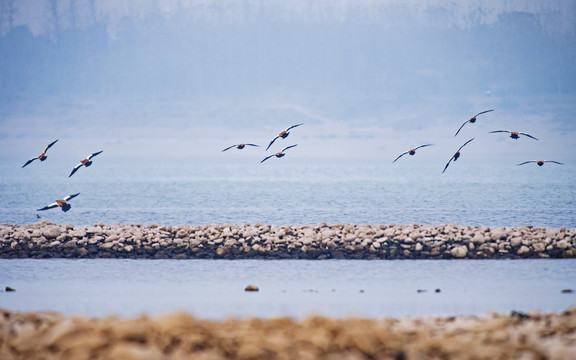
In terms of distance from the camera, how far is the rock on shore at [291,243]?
23062 mm

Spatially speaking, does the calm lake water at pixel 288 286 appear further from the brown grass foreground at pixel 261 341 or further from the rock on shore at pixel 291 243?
the brown grass foreground at pixel 261 341

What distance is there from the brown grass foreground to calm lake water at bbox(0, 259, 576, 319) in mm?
3599

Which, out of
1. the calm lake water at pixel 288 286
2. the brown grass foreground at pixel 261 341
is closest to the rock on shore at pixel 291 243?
the calm lake water at pixel 288 286

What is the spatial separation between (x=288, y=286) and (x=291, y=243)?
205 inches

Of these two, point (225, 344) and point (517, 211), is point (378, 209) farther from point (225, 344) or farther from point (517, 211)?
point (225, 344)

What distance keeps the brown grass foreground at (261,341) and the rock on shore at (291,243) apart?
39.7ft

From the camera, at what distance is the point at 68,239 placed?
79.5 feet

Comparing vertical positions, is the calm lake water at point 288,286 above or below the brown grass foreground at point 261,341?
below

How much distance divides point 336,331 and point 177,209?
1890 inches

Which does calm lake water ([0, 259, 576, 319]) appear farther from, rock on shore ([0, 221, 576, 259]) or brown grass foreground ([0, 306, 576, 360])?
brown grass foreground ([0, 306, 576, 360])

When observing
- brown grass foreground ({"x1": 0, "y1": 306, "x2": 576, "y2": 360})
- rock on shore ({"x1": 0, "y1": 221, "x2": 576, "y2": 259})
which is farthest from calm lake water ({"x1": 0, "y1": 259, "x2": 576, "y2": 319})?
brown grass foreground ({"x1": 0, "y1": 306, "x2": 576, "y2": 360})

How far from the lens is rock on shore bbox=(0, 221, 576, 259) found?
2306cm

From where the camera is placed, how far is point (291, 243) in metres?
23.5

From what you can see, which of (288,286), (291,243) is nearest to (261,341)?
(288,286)
